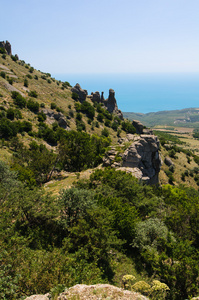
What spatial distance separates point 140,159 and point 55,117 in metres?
46.7

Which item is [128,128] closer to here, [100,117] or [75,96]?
[100,117]

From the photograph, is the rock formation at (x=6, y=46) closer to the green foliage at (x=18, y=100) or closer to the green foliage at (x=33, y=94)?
the green foliage at (x=33, y=94)

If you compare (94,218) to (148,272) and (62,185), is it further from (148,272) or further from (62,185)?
(62,185)

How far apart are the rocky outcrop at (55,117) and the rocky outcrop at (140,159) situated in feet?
116

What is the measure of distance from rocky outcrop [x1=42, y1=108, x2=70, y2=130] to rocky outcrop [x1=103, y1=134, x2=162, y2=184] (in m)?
35.3

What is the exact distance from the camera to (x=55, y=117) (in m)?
71.1

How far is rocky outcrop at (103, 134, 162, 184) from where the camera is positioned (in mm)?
35875

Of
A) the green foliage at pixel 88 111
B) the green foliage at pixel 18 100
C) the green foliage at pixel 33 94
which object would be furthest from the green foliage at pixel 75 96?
the green foliage at pixel 18 100

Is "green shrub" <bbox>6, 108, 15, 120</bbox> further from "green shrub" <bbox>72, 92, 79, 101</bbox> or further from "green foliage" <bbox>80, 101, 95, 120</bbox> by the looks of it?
"green shrub" <bbox>72, 92, 79, 101</bbox>

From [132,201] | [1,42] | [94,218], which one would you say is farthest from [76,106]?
[94,218]

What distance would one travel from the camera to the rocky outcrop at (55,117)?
68.6 metres

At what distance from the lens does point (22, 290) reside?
27.5 ft

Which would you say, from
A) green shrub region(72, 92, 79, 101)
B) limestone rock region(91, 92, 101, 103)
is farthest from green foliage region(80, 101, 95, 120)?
limestone rock region(91, 92, 101, 103)

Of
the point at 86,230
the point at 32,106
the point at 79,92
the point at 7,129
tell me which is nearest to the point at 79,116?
the point at 32,106
